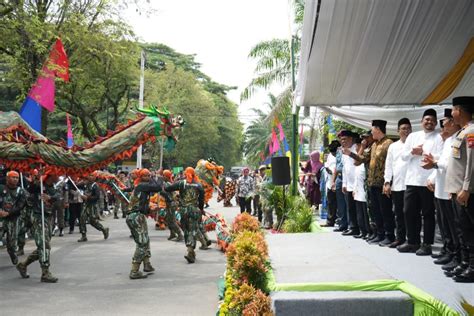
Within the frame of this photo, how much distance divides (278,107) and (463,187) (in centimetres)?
1758

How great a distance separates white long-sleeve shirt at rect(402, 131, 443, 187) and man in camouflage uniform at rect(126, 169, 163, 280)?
15.4ft

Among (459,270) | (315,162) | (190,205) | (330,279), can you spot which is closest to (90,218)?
(190,205)

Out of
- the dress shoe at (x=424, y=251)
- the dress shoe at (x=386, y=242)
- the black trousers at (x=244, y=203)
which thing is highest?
the dress shoe at (x=424, y=251)

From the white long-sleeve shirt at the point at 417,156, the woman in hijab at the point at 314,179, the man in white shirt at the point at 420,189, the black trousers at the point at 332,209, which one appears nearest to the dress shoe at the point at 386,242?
the man in white shirt at the point at 420,189

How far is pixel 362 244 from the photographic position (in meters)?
7.14

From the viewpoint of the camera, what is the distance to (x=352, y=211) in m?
8.33

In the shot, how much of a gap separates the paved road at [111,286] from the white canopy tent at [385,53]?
12.1ft

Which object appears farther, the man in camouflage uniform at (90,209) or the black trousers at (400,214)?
the man in camouflage uniform at (90,209)

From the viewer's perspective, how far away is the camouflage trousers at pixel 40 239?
8609mm

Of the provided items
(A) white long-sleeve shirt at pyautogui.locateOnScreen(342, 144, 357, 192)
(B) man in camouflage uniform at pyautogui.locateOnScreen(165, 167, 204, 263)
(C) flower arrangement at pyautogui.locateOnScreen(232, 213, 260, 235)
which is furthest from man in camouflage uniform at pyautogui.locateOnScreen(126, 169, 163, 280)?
(A) white long-sleeve shirt at pyautogui.locateOnScreen(342, 144, 357, 192)

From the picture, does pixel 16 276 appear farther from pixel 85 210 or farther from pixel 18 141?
pixel 85 210

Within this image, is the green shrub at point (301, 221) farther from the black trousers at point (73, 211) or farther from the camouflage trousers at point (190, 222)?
the black trousers at point (73, 211)

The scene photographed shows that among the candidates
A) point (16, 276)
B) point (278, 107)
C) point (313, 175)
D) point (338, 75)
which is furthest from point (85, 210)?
point (278, 107)

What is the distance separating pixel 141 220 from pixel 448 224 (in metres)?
5.50
